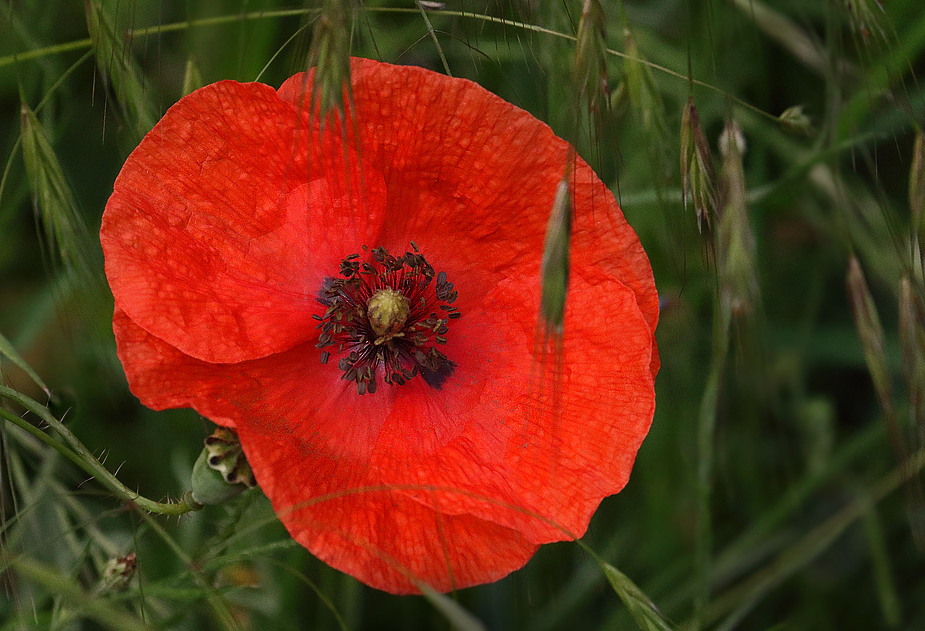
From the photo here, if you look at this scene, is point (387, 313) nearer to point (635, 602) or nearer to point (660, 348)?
point (635, 602)

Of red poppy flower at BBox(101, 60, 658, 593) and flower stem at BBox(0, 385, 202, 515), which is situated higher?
red poppy flower at BBox(101, 60, 658, 593)

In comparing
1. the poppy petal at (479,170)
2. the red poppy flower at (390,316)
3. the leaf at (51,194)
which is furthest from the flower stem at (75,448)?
the poppy petal at (479,170)

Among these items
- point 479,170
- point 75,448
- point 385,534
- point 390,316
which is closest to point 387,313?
point 390,316

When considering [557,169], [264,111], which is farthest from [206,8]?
[557,169]

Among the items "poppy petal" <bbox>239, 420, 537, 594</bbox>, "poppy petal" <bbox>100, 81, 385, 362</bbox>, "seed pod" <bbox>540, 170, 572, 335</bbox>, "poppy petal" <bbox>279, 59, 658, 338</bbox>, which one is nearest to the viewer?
"seed pod" <bbox>540, 170, 572, 335</bbox>

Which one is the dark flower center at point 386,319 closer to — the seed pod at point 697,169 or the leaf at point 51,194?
the leaf at point 51,194

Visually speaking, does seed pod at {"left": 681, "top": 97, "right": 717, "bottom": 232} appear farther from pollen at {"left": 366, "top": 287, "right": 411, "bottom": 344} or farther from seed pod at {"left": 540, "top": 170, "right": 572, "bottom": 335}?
pollen at {"left": 366, "top": 287, "right": 411, "bottom": 344}

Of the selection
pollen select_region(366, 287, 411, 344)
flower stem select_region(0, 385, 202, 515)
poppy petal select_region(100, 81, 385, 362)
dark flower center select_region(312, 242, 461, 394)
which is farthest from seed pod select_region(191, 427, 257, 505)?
pollen select_region(366, 287, 411, 344)

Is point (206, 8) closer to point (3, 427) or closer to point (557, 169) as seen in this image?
point (557, 169)
